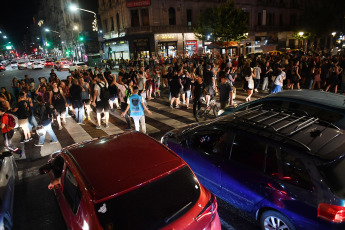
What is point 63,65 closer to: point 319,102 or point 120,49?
point 120,49

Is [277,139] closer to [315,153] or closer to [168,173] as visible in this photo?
[315,153]

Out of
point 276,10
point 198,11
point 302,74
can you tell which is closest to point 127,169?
point 302,74

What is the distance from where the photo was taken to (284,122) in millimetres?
3875

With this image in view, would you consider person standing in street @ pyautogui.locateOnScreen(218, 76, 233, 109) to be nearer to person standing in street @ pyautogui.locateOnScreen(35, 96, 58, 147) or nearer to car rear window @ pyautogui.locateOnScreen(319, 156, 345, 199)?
car rear window @ pyautogui.locateOnScreen(319, 156, 345, 199)

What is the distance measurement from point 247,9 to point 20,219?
1869 inches

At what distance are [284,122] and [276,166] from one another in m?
0.91

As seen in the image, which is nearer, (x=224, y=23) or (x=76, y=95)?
(x=76, y=95)

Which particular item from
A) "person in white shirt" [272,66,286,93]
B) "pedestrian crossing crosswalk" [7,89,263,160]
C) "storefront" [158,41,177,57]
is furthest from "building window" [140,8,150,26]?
"person in white shirt" [272,66,286,93]

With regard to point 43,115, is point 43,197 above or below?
below

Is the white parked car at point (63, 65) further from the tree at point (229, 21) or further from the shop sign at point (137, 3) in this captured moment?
the tree at point (229, 21)

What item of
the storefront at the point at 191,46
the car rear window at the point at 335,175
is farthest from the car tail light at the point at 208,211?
the storefront at the point at 191,46

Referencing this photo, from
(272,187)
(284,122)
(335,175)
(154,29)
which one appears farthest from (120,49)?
(335,175)

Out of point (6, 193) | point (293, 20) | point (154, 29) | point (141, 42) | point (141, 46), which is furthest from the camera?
point (293, 20)

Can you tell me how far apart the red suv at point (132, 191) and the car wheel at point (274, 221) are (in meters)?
0.94
